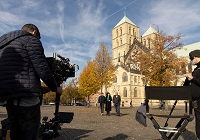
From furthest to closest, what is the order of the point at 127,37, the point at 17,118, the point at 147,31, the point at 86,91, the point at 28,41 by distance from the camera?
the point at 147,31
the point at 127,37
the point at 86,91
the point at 28,41
the point at 17,118

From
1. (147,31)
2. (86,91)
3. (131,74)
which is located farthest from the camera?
(147,31)

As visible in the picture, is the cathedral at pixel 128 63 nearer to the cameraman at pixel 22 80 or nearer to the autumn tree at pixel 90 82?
the autumn tree at pixel 90 82

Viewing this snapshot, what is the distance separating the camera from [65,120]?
13.6ft

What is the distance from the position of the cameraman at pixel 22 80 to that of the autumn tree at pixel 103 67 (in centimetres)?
3159

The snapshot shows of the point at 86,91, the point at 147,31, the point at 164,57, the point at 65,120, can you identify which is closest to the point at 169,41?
the point at 164,57

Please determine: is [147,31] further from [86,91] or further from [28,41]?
[28,41]

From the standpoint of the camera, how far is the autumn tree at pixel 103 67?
34.3 m

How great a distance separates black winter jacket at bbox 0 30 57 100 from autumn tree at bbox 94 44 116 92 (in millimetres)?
31583

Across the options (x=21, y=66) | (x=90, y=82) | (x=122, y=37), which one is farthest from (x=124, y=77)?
(x=21, y=66)

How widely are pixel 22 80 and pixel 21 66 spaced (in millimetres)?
184

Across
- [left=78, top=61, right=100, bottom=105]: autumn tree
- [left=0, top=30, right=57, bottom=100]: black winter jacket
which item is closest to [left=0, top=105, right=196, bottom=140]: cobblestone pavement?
[left=0, top=30, right=57, bottom=100]: black winter jacket

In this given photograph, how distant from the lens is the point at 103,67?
34.5m

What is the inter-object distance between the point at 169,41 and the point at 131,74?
36.3 m

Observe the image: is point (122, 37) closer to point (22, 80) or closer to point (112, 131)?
point (112, 131)
